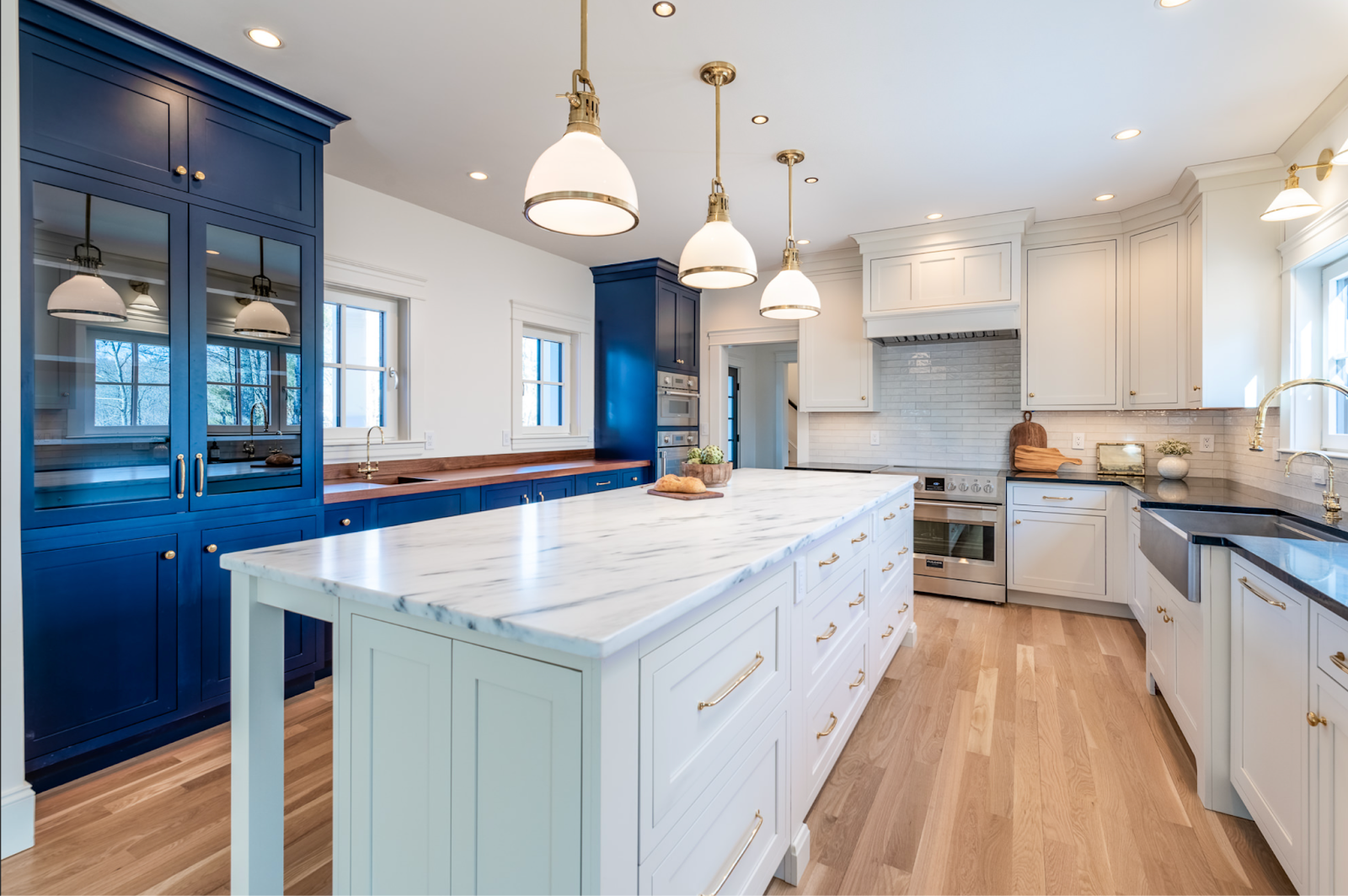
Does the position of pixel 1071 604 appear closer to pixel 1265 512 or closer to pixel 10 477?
pixel 1265 512

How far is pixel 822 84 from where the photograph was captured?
2529mm

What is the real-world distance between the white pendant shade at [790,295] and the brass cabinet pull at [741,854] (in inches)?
77.3

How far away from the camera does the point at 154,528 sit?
7.45 feet

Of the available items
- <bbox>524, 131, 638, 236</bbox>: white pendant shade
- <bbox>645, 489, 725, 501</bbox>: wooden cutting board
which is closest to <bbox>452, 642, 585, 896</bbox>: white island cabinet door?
<bbox>524, 131, 638, 236</bbox>: white pendant shade

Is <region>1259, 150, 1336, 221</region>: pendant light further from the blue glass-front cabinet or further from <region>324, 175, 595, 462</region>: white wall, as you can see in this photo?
<region>324, 175, 595, 462</region>: white wall

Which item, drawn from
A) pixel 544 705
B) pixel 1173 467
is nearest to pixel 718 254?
pixel 544 705

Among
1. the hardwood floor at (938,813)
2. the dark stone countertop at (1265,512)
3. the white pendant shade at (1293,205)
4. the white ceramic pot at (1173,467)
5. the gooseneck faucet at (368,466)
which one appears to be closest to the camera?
the dark stone countertop at (1265,512)

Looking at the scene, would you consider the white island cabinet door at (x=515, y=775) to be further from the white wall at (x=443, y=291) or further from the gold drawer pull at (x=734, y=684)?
the white wall at (x=443, y=291)

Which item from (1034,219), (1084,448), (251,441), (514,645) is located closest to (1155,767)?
(514,645)

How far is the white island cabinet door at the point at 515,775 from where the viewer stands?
0.91m

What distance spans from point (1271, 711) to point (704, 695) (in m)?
1.58

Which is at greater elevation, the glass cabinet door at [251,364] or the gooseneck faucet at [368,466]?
the glass cabinet door at [251,364]

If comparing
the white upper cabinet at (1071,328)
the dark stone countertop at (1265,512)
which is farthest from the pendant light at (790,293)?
the white upper cabinet at (1071,328)

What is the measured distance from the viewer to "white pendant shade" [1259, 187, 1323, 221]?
2.33 metres
